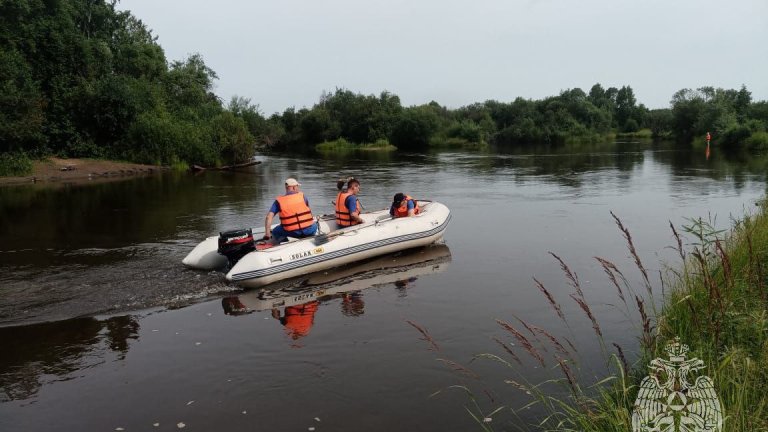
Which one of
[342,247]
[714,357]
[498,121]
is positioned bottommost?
[342,247]

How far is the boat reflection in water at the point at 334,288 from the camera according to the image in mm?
7137

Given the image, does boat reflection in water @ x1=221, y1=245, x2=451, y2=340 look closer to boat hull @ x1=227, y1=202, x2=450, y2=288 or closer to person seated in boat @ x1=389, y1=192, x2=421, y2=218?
boat hull @ x1=227, y1=202, x2=450, y2=288

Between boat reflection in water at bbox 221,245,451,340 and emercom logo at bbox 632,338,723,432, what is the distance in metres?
4.20

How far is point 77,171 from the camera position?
80.2 ft

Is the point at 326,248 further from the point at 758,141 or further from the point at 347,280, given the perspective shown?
Answer: the point at 758,141

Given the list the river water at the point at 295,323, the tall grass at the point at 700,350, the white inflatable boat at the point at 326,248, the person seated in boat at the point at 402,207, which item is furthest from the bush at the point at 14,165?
the tall grass at the point at 700,350

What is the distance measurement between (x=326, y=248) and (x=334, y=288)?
0.71 meters

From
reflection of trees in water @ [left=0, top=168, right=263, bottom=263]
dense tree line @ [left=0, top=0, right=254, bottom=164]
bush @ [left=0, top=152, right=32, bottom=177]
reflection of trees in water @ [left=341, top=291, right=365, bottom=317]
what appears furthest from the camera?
dense tree line @ [left=0, top=0, right=254, bottom=164]

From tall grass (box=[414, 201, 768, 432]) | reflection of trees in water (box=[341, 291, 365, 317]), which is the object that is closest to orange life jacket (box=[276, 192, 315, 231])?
reflection of trees in water (box=[341, 291, 365, 317])

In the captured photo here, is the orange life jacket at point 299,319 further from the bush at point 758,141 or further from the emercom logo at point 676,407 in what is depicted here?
the bush at point 758,141

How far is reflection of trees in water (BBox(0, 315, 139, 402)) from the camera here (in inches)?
211

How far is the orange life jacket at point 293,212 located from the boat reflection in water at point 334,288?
798mm

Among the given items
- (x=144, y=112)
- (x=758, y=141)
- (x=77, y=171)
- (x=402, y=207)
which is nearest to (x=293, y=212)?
(x=402, y=207)

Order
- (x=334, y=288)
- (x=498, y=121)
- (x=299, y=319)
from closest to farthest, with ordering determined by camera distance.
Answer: (x=299, y=319) < (x=334, y=288) < (x=498, y=121)
